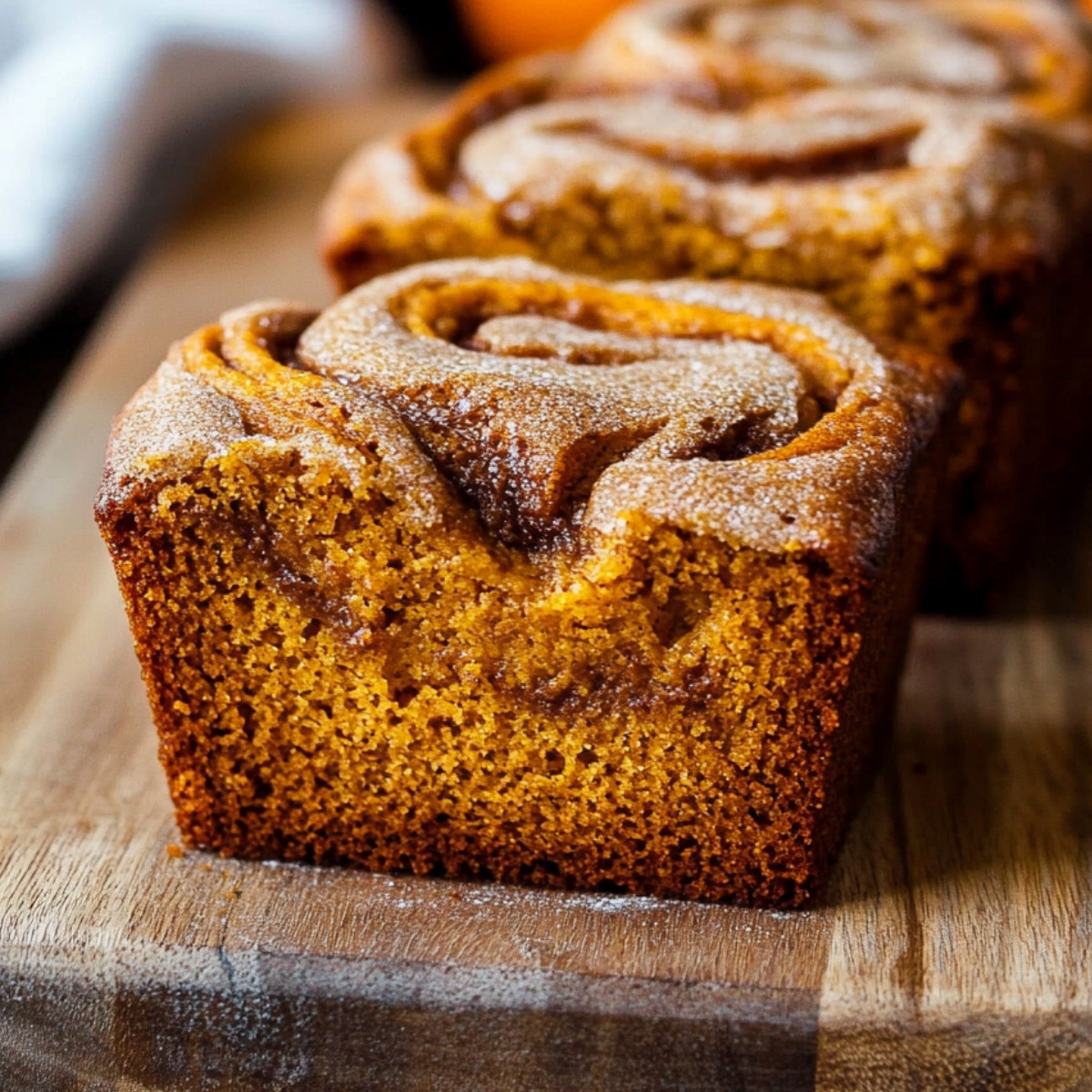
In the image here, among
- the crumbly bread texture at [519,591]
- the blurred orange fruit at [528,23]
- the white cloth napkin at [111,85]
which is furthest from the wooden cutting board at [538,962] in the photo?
the blurred orange fruit at [528,23]

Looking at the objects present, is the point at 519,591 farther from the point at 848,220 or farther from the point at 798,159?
the point at 798,159

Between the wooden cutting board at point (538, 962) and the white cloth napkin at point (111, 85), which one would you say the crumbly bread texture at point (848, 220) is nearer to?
the wooden cutting board at point (538, 962)

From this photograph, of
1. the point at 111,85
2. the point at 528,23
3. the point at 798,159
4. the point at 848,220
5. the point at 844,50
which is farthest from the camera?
the point at 528,23

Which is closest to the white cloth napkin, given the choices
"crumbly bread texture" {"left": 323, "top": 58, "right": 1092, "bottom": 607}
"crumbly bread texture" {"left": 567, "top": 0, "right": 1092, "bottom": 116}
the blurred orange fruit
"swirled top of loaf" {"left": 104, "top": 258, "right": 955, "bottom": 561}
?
the blurred orange fruit

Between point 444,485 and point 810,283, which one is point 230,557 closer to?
point 444,485

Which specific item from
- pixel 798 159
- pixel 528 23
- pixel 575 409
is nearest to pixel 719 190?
pixel 798 159
